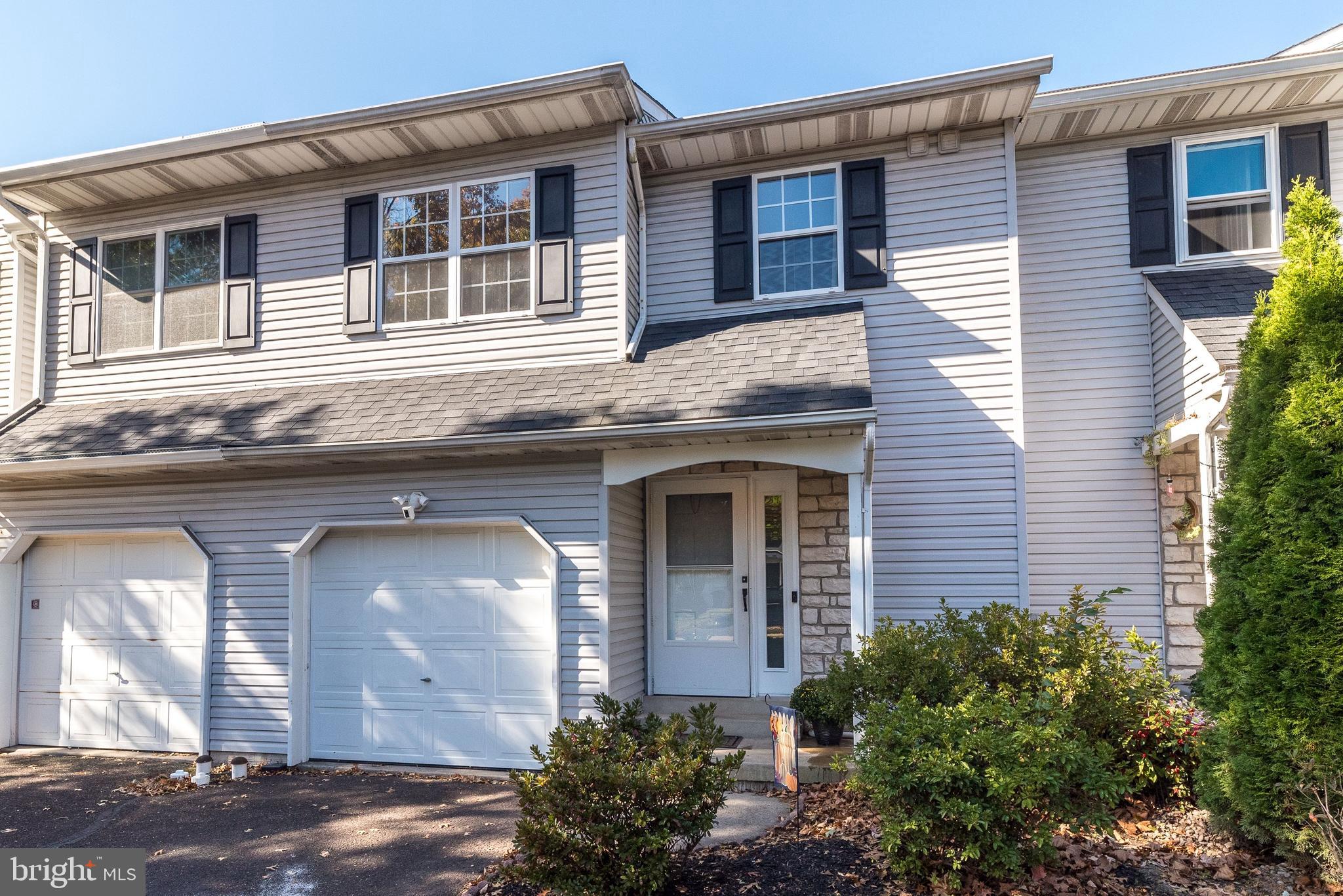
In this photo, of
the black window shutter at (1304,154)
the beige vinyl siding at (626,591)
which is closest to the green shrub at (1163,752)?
the beige vinyl siding at (626,591)

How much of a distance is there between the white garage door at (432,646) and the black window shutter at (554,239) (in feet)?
6.77

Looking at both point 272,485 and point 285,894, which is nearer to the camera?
point 285,894

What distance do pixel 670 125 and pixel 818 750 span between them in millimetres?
5453

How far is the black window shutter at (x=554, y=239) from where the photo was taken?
753 cm

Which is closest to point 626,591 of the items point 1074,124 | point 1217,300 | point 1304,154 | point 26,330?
point 1217,300

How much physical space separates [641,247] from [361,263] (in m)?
2.66

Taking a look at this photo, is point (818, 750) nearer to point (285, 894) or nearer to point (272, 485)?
point (285, 894)

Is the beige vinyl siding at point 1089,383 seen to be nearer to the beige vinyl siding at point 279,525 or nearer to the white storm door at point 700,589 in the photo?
the white storm door at point 700,589

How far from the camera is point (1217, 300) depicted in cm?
713

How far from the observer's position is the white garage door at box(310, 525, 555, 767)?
696 centimetres

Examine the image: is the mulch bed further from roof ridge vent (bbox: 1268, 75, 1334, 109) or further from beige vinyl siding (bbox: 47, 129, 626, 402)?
roof ridge vent (bbox: 1268, 75, 1334, 109)

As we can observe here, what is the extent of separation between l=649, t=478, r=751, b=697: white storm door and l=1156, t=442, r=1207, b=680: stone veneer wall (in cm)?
372

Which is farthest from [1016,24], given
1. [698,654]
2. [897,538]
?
[698,654]

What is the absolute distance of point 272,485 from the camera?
755 centimetres
